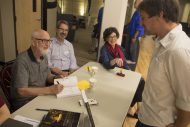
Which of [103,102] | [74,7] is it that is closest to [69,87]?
[103,102]

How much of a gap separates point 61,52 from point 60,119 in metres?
1.67

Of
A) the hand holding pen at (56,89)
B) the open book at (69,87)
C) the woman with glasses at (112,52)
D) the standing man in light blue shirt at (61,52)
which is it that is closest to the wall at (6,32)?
the standing man in light blue shirt at (61,52)

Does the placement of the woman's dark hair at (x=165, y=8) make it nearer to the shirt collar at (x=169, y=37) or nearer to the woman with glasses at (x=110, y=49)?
the shirt collar at (x=169, y=37)

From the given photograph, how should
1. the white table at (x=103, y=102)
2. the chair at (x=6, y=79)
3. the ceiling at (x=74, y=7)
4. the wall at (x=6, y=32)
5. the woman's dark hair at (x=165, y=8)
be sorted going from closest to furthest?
the woman's dark hair at (x=165, y=8)
the white table at (x=103, y=102)
the chair at (x=6, y=79)
the wall at (x=6, y=32)
the ceiling at (x=74, y=7)

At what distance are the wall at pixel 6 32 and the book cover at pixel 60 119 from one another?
334 centimetres

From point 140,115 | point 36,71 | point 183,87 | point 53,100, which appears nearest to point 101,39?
point 36,71

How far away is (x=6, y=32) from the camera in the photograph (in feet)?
14.1

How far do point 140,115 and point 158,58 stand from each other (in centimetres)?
46

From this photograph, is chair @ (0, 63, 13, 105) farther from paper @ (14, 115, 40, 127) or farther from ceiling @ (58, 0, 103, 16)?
ceiling @ (58, 0, 103, 16)

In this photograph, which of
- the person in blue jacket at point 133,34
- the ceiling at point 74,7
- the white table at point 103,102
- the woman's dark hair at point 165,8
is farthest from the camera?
the ceiling at point 74,7

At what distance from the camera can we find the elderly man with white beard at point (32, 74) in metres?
1.83

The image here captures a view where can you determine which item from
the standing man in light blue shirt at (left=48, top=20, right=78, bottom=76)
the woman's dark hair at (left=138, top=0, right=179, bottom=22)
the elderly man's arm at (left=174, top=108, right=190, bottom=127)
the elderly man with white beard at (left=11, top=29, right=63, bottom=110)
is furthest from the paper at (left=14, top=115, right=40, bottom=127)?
the standing man in light blue shirt at (left=48, top=20, right=78, bottom=76)

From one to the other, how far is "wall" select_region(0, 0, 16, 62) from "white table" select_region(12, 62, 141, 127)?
2636 millimetres

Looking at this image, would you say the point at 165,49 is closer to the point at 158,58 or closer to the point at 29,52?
the point at 158,58
